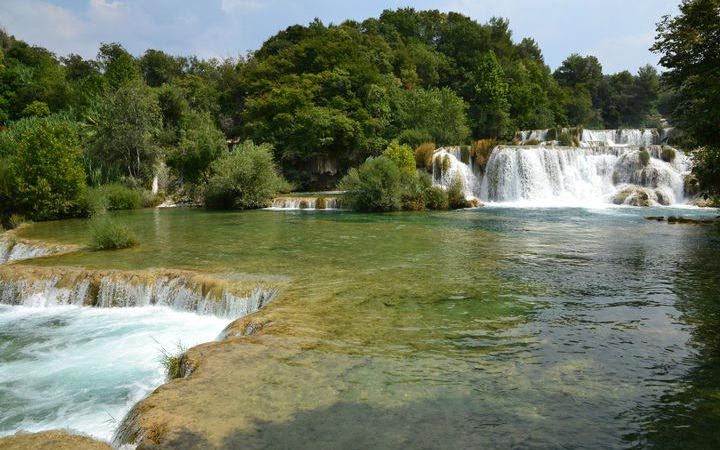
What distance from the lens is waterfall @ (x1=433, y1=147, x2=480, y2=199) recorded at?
3769 centimetres

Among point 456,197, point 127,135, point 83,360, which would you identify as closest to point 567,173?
point 456,197

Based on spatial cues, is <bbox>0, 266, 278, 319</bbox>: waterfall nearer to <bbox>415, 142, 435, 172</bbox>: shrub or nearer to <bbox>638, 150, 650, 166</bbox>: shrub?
<bbox>415, 142, 435, 172</bbox>: shrub

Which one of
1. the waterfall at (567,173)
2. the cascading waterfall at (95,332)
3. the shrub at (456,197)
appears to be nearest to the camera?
the cascading waterfall at (95,332)

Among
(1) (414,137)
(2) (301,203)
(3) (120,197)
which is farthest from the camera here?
(1) (414,137)

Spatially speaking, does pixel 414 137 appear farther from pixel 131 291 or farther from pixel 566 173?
pixel 131 291

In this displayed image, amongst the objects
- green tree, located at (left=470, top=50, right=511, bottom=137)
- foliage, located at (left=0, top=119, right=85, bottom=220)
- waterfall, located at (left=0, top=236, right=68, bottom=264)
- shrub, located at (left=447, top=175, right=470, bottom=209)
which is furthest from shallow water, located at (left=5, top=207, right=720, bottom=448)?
green tree, located at (left=470, top=50, right=511, bottom=137)

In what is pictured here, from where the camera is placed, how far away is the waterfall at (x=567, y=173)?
35591mm

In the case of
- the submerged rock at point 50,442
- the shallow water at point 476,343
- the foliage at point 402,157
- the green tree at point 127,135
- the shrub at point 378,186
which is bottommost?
the submerged rock at point 50,442

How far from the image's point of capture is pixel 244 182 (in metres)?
33.5

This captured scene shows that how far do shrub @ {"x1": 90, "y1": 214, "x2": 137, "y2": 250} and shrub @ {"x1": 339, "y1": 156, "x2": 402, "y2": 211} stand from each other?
1630 centimetres

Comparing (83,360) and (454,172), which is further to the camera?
(454,172)

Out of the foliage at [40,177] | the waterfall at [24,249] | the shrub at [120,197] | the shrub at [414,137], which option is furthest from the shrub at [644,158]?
the foliage at [40,177]

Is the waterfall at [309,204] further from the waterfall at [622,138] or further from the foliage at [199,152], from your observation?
the waterfall at [622,138]

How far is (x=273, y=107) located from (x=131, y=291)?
130ft
